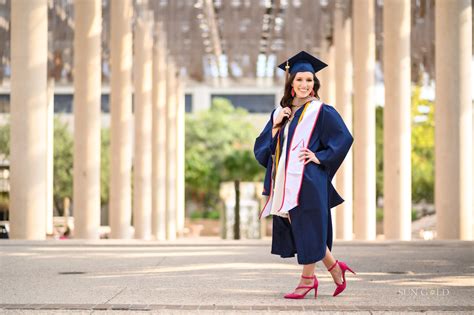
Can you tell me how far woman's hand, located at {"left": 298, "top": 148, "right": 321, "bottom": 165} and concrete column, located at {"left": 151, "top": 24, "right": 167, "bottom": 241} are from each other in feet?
126

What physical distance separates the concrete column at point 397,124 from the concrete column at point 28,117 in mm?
11930

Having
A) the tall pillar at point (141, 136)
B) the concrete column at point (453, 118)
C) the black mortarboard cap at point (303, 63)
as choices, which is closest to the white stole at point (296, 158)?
the black mortarboard cap at point (303, 63)

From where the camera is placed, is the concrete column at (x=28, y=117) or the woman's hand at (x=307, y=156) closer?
the woman's hand at (x=307, y=156)

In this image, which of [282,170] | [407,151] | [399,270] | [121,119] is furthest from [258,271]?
[121,119]

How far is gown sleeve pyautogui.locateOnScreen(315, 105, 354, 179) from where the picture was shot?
27.8 feet

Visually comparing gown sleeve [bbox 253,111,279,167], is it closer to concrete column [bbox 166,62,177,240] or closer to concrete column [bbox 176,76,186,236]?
concrete column [bbox 166,62,177,240]

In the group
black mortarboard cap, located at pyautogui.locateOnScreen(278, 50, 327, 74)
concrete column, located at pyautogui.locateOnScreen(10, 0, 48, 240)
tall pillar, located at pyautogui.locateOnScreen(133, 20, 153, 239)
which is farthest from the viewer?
tall pillar, located at pyautogui.locateOnScreen(133, 20, 153, 239)

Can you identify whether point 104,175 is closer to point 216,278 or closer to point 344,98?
point 344,98

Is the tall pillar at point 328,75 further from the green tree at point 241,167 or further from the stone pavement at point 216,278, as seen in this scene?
the stone pavement at point 216,278

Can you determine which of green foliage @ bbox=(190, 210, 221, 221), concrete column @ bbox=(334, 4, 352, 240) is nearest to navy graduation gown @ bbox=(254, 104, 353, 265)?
concrete column @ bbox=(334, 4, 352, 240)

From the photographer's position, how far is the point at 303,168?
8.46 meters

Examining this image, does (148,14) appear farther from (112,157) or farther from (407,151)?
(407,151)

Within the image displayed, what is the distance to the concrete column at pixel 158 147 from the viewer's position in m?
46.9

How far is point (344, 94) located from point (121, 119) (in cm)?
997
